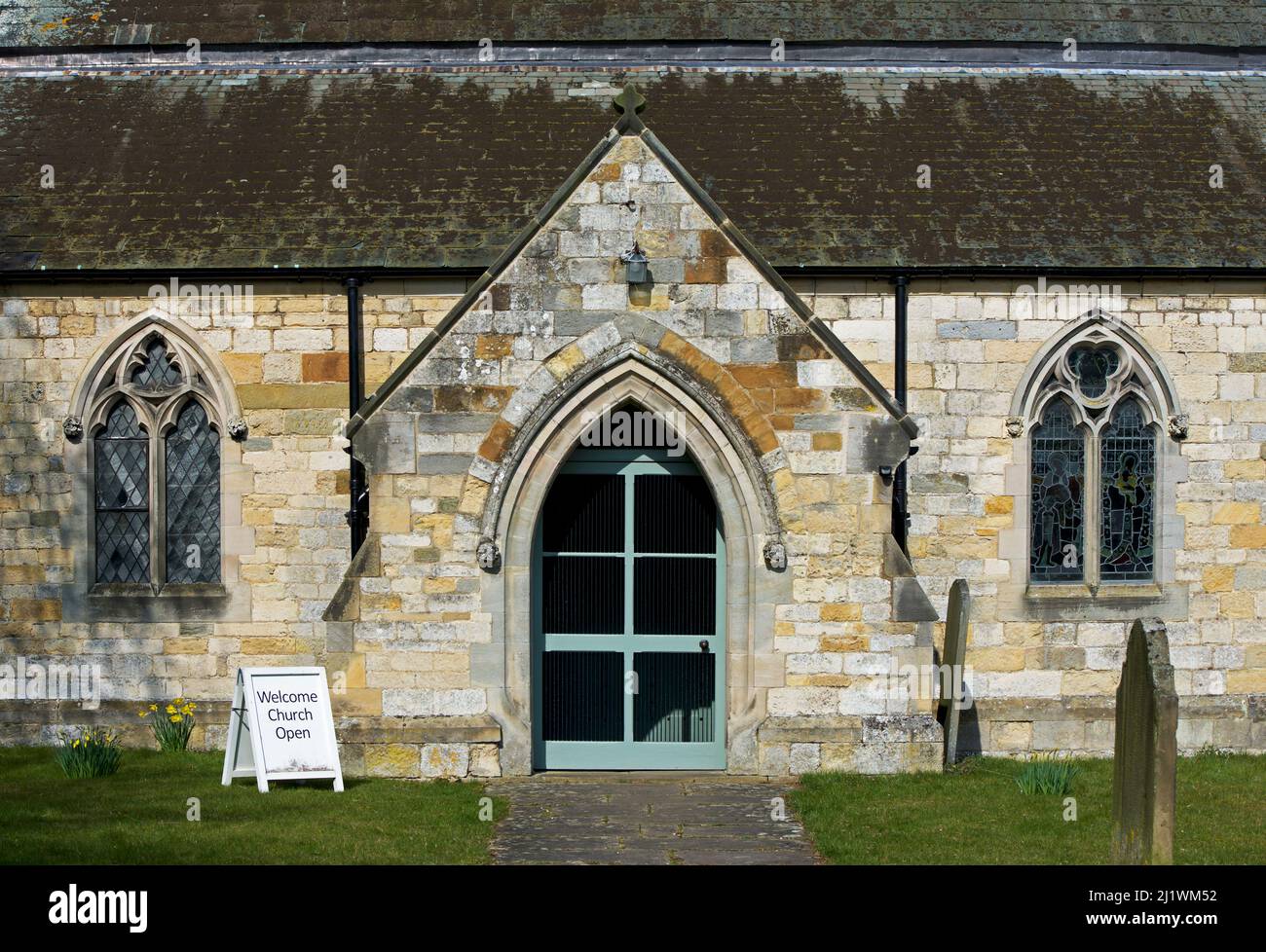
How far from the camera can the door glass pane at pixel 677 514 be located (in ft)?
45.8

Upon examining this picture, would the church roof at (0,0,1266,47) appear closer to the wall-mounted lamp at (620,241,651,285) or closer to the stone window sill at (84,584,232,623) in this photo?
the wall-mounted lamp at (620,241,651,285)

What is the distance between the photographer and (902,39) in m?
17.5

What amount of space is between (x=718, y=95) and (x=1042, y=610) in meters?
6.19

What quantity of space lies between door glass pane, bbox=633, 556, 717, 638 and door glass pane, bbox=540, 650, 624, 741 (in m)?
0.41

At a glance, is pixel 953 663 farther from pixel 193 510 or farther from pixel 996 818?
pixel 193 510

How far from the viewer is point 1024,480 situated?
15391mm

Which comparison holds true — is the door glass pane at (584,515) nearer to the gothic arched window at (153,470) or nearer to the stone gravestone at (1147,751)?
the gothic arched window at (153,470)

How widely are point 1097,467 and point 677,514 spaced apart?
4320 mm

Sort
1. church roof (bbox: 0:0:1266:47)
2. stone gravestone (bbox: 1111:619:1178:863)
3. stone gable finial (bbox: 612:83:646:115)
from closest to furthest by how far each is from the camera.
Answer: stone gravestone (bbox: 1111:619:1178:863)
stone gable finial (bbox: 612:83:646:115)
church roof (bbox: 0:0:1266:47)

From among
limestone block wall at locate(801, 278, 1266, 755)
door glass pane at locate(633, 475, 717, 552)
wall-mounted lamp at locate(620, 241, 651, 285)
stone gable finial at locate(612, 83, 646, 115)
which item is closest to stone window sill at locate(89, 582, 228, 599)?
door glass pane at locate(633, 475, 717, 552)

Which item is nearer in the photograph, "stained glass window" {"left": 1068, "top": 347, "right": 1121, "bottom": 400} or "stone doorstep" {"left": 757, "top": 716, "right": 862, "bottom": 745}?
"stone doorstep" {"left": 757, "top": 716, "right": 862, "bottom": 745}

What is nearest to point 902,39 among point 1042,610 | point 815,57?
point 815,57

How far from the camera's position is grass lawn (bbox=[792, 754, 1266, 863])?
1049cm
